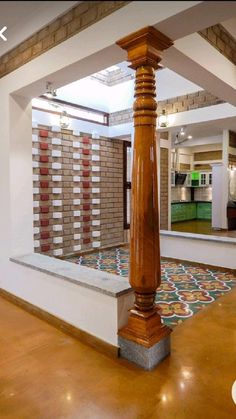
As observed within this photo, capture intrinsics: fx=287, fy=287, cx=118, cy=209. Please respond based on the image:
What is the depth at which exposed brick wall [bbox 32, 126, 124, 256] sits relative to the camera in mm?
4477

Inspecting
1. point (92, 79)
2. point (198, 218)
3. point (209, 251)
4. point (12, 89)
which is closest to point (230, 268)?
point (209, 251)

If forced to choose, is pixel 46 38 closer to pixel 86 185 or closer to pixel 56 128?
pixel 56 128

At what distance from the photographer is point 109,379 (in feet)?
5.90

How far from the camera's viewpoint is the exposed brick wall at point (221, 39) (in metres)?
2.49

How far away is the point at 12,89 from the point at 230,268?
11.4 ft

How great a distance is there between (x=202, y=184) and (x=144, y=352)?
963 centimetres

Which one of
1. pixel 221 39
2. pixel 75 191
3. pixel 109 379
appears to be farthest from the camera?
pixel 75 191

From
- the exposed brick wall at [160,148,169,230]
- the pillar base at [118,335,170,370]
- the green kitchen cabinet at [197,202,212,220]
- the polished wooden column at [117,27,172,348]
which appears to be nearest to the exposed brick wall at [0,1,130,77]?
the polished wooden column at [117,27,172,348]

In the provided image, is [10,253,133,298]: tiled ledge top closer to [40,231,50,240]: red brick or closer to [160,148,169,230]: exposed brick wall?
[40,231,50,240]: red brick

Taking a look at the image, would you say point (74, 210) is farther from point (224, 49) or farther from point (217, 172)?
point (217, 172)

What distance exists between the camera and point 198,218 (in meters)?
11.1

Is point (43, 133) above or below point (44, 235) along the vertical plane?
above

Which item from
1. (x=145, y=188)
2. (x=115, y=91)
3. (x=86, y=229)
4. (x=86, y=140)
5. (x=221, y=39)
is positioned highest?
(x=115, y=91)

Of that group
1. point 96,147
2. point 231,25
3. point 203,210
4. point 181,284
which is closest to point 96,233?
point 96,147
